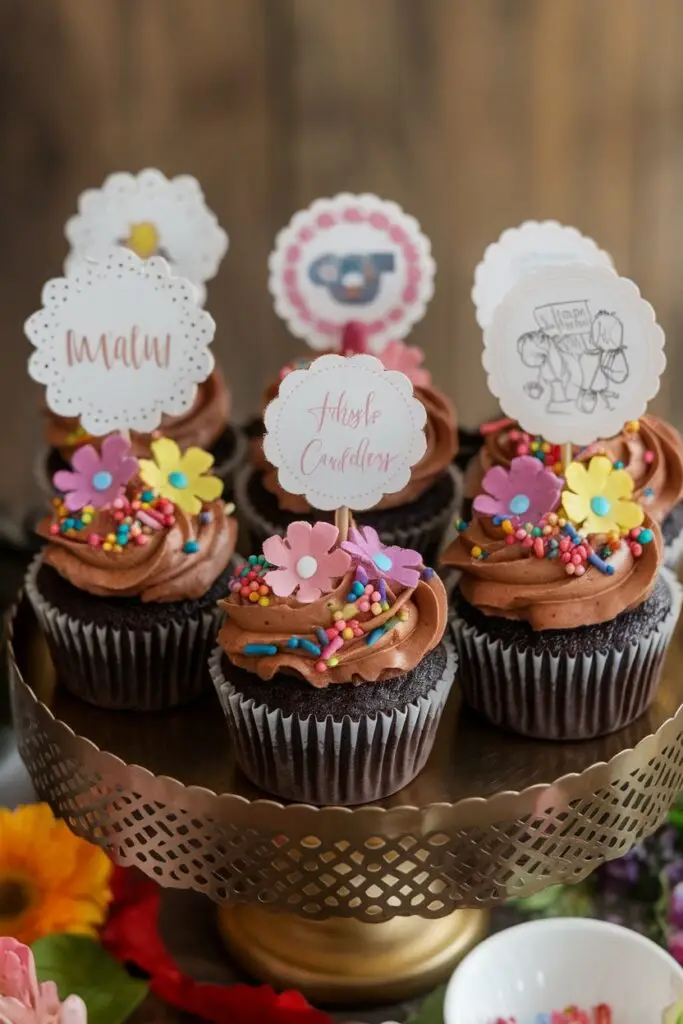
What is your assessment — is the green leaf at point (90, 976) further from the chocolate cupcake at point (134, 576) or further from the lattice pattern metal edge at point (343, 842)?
the chocolate cupcake at point (134, 576)

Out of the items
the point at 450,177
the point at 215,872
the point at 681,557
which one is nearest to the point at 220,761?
the point at 215,872

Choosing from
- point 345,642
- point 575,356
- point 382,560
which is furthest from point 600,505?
point 345,642

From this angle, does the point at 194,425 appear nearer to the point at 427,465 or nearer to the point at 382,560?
the point at 427,465

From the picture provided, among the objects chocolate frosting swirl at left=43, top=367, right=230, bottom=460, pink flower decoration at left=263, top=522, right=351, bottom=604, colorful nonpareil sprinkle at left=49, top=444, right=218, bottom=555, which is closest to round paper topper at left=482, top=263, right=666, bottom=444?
pink flower decoration at left=263, top=522, right=351, bottom=604

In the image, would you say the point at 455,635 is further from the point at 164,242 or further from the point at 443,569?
the point at 164,242

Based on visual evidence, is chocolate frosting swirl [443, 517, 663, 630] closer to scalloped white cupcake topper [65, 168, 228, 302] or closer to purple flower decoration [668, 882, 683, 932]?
purple flower decoration [668, 882, 683, 932]
